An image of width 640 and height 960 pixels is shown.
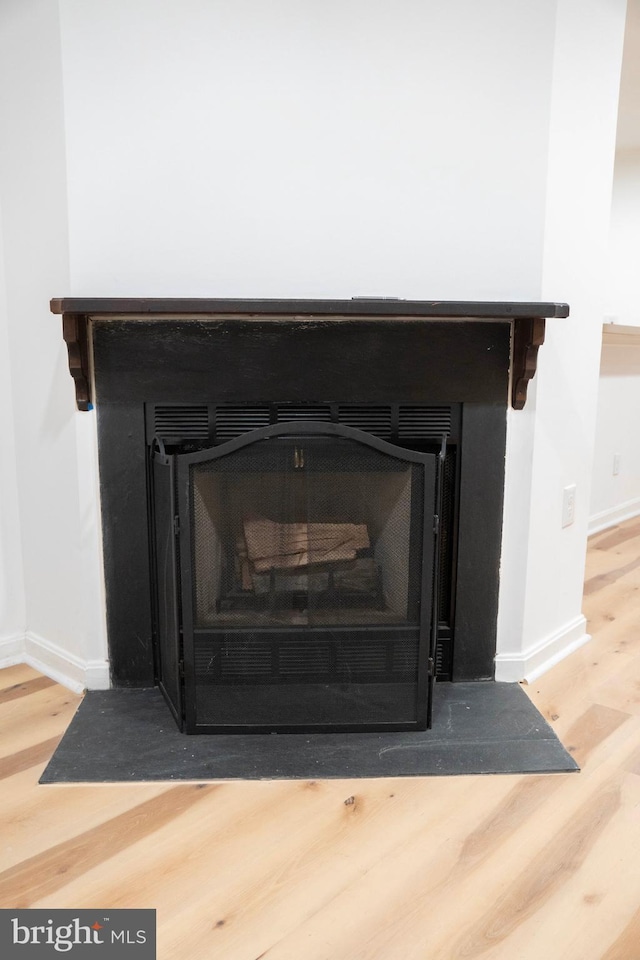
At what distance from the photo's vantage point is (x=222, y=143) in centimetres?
179

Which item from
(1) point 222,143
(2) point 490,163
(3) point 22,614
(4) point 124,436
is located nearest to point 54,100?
(1) point 222,143

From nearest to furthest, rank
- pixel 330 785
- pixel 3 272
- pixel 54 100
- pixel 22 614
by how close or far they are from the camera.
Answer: pixel 330 785
pixel 54 100
pixel 3 272
pixel 22 614

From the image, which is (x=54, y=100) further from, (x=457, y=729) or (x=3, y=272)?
(x=457, y=729)

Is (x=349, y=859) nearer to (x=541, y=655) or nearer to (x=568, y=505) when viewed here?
(x=541, y=655)

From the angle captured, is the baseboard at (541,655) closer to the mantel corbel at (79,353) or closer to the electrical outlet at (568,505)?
the electrical outlet at (568,505)

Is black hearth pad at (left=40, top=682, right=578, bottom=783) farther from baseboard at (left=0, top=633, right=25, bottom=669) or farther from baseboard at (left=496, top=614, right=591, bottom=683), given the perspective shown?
baseboard at (left=0, top=633, right=25, bottom=669)

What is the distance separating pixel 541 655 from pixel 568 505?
1.50 feet

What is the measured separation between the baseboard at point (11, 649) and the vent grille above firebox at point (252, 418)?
0.82 meters

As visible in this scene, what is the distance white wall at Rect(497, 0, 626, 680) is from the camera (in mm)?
1927

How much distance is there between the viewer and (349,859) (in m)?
1.43

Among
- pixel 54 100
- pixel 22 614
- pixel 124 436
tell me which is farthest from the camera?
pixel 22 614

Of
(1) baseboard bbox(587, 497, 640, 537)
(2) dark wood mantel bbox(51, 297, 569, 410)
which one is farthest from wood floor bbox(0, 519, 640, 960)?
(1) baseboard bbox(587, 497, 640, 537)

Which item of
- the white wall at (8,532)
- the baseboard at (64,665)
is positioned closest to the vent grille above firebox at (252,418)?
the white wall at (8,532)

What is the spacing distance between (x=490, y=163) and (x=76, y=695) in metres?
1.81
